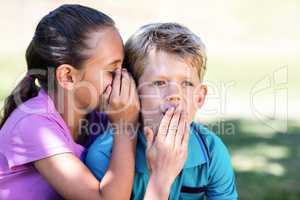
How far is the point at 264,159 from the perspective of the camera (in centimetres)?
561

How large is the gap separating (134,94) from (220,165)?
602 mm

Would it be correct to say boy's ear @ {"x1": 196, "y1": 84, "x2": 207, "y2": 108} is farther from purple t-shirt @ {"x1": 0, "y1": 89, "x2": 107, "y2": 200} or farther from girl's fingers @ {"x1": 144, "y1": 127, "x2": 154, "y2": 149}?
purple t-shirt @ {"x1": 0, "y1": 89, "x2": 107, "y2": 200}

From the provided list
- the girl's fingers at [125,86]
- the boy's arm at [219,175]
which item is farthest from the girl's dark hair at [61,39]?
the boy's arm at [219,175]

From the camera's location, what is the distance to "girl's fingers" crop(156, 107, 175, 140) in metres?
2.90

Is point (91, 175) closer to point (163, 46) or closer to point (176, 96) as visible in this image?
point (176, 96)

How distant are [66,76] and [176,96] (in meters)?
0.61

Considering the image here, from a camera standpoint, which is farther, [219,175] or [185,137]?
[219,175]

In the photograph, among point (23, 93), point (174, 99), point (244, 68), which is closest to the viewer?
point (174, 99)

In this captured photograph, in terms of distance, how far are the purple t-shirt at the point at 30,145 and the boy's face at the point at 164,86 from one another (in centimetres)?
45

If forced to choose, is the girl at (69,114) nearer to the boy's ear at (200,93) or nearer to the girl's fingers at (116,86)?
the girl's fingers at (116,86)

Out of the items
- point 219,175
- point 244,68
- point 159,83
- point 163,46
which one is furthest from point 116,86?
point 244,68

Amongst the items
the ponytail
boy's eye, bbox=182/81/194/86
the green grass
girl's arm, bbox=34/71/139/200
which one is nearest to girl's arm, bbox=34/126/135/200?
girl's arm, bbox=34/71/139/200

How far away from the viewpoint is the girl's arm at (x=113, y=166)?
2.86 metres

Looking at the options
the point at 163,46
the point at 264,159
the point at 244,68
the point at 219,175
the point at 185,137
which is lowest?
the point at 264,159
